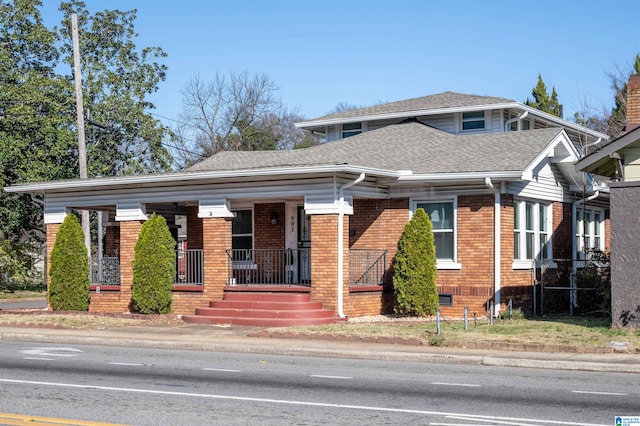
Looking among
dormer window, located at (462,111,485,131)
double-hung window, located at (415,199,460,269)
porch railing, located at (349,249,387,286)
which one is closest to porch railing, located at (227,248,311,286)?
porch railing, located at (349,249,387,286)

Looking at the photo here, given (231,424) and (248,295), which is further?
(248,295)

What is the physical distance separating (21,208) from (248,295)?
65.0 ft

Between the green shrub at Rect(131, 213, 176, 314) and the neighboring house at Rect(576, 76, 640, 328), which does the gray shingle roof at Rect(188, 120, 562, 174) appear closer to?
the green shrub at Rect(131, 213, 176, 314)

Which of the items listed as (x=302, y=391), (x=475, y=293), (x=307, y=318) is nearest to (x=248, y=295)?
(x=307, y=318)

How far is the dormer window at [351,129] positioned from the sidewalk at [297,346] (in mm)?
11539

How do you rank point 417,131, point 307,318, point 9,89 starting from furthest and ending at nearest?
point 9,89, point 417,131, point 307,318

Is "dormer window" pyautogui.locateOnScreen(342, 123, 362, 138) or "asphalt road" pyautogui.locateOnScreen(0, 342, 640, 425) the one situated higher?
"dormer window" pyautogui.locateOnScreen(342, 123, 362, 138)

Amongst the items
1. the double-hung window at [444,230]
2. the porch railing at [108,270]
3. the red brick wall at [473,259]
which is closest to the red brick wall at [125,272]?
the porch railing at [108,270]

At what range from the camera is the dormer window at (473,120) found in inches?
1141

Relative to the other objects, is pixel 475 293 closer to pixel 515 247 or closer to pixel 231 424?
pixel 515 247

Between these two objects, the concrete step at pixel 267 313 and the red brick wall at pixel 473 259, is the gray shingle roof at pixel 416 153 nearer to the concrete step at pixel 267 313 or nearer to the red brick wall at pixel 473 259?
the red brick wall at pixel 473 259

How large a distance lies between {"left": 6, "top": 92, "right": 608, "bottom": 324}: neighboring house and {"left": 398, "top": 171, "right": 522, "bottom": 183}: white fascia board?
0.03 m

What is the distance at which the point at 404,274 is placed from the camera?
23.0m

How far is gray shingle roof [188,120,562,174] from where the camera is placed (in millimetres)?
23547
